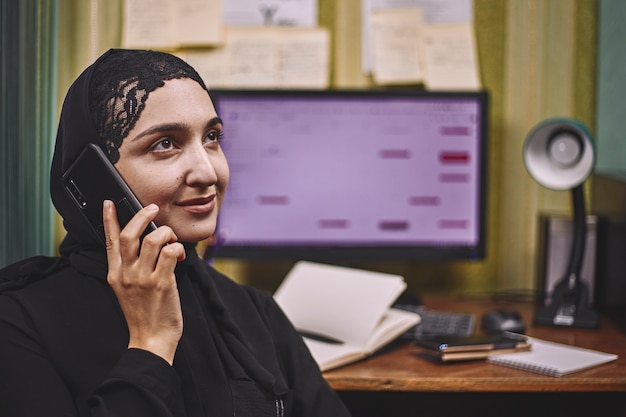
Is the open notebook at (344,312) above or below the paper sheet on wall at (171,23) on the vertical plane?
below

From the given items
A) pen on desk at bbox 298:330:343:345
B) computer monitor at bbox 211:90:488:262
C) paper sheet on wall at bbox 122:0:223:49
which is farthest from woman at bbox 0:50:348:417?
paper sheet on wall at bbox 122:0:223:49

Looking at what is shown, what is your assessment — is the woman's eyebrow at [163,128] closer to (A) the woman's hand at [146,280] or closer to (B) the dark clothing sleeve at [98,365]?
(A) the woman's hand at [146,280]

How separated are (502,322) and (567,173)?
1.23 feet

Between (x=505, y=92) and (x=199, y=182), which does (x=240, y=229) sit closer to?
(x=505, y=92)

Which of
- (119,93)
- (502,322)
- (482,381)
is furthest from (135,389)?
(502,322)

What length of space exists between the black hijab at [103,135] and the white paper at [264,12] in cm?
104

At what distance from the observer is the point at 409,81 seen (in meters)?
2.15

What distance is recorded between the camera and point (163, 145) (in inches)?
42.0

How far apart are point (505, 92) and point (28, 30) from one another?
1.15 metres

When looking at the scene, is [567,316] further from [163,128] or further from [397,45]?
[163,128]

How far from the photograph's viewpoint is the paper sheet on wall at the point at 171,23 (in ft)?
6.96

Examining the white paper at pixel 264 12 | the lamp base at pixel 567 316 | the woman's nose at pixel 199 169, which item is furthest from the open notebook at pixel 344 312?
the white paper at pixel 264 12

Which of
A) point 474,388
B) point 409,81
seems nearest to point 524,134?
point 409,81

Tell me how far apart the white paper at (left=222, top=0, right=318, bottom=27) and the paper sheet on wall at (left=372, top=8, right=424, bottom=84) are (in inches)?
7.3
